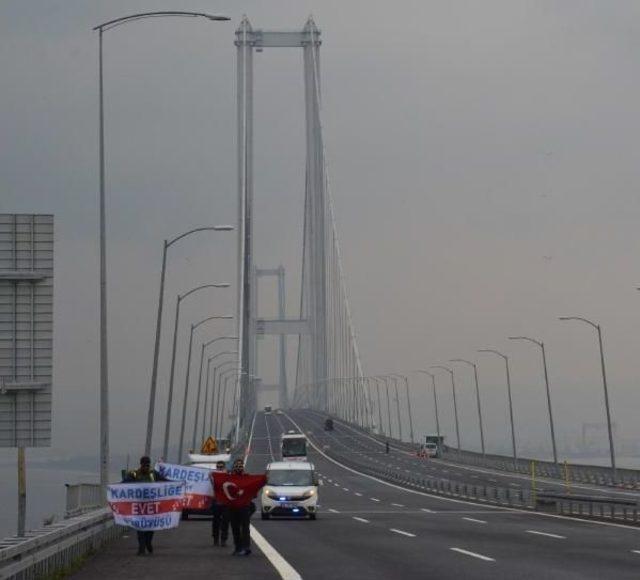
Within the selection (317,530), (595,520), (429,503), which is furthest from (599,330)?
(317,530)

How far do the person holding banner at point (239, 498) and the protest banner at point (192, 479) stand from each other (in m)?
3.07

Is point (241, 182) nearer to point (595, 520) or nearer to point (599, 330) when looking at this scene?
point (599, 330)

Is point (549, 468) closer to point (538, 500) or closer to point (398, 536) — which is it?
point (538, 500)

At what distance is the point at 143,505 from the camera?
26.6 m

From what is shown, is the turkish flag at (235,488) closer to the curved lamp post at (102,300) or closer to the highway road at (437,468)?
the curved lamp post at (102,300)

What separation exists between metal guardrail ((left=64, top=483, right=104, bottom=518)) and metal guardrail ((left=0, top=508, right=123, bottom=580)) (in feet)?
16.9

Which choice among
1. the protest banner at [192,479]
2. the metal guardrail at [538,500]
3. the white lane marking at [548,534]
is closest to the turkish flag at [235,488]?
the protest banner at [192,479]

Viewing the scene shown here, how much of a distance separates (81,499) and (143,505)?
11127 millimetres

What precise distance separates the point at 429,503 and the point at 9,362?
35.7 metres

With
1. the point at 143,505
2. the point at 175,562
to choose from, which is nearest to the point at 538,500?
the point at 143,505

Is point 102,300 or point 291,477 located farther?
point 291,477

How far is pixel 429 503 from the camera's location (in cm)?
5612

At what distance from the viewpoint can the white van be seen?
42500 mm

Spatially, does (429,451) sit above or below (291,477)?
above
